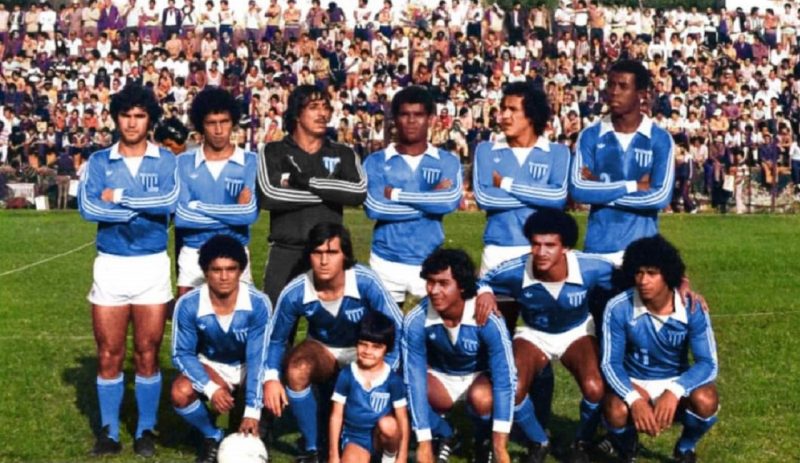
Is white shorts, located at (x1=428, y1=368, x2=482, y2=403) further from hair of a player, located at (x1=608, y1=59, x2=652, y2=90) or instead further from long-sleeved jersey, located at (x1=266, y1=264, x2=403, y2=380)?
hair of a player, located at (x1=608, y1=59, x2=652, y2=90)

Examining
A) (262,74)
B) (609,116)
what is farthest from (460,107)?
(609,116)

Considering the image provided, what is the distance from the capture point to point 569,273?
8.76 metres

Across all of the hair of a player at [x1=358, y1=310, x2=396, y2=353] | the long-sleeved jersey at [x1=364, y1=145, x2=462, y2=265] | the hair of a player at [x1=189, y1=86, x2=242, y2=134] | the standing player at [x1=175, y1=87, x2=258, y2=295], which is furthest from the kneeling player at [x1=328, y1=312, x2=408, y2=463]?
the hair of a player at [x1=189, y1=86, x2=242, y2=134]

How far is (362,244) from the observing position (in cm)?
2072

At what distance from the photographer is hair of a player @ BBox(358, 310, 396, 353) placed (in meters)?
8.23

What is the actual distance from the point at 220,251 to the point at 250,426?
1083 mm

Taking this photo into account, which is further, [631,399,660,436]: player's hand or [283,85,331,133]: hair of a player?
[283,85,331,133]: hair of a player

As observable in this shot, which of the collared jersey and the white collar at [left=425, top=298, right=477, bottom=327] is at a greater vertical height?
the white collar at [left=425, top=298, right=477, bottom=327]

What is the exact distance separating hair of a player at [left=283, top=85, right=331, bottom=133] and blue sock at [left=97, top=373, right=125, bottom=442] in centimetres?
206

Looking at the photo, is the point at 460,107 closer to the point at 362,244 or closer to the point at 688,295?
the point at 362,244

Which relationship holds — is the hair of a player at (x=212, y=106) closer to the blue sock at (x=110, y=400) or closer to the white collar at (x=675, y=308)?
the blue sock at (x=110, y=400)

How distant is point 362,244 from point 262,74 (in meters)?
14.8

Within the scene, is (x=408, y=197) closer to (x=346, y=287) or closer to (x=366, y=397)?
(x=346, y=287)

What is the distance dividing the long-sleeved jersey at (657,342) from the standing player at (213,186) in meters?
2.44
